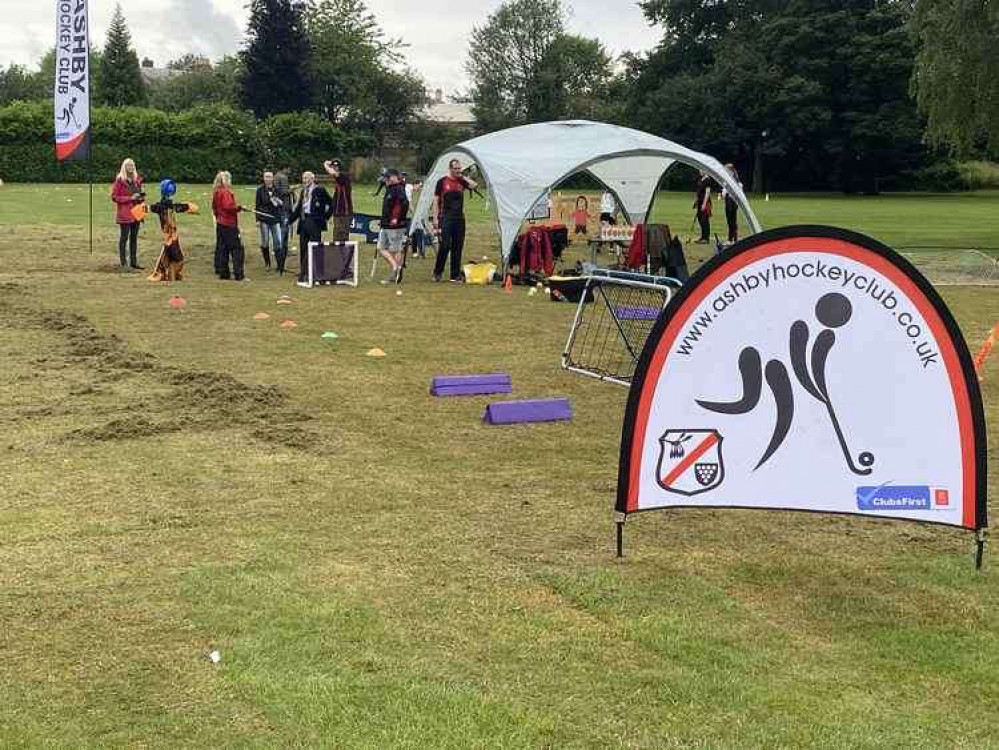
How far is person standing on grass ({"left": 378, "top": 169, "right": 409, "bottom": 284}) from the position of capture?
18.3 meters

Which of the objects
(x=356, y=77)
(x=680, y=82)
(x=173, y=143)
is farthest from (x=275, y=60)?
(x=680, y=82)

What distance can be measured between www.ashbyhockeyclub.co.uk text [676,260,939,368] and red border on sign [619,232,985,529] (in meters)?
0.04

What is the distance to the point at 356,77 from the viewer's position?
276ft

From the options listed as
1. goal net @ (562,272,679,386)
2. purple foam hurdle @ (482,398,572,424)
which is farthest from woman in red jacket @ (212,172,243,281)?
purple foam hurdle @ (482,398,572,424)

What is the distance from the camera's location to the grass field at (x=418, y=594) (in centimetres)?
389

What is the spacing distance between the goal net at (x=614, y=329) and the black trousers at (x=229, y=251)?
577cm

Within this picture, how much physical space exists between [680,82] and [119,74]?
44.5 meters

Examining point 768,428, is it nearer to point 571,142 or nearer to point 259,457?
point 259,457

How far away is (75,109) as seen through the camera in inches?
836

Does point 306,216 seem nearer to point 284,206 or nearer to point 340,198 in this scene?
point 284,206

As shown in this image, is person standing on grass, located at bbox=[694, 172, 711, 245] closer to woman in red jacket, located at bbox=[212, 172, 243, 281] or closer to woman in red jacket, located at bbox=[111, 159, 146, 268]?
woman in red jacket, located at bbox=[212, 172, 243, 281]

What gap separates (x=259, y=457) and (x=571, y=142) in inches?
531

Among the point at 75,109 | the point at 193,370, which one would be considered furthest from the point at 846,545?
the point at 75,109

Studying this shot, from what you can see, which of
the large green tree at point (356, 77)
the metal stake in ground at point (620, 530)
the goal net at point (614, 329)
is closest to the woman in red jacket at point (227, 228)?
the goal net at point (614, 329)
